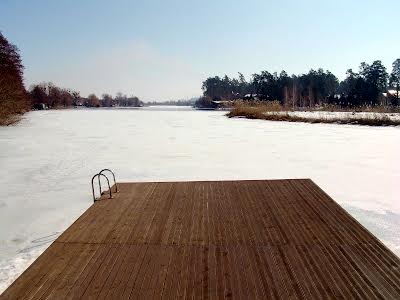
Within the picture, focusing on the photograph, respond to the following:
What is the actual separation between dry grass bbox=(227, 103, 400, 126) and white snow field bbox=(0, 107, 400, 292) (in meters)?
7.42

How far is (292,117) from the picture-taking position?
1085 inches

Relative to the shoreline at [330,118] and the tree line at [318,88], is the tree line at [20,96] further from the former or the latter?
the tree line at [318,88]

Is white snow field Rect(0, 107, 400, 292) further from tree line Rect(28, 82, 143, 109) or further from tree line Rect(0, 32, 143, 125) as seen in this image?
tree line Rect(28, 82, 143, 109)

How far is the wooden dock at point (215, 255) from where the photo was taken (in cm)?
278

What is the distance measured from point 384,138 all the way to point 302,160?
7.18 meters

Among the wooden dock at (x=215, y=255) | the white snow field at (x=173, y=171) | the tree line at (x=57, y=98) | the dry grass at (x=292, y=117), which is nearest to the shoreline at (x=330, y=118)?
the dry grass at (x=292, y=117)

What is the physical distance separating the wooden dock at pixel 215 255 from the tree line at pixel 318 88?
2255 centimetres

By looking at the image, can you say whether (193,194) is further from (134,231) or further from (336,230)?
(336,230)

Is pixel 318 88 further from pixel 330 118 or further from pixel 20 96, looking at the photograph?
pixel 20 96

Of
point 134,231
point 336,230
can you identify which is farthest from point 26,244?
point 336,230

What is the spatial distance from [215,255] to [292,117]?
25559 millimetres

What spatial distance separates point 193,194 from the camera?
5.75 metres

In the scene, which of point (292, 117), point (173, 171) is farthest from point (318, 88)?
point (173, 171)

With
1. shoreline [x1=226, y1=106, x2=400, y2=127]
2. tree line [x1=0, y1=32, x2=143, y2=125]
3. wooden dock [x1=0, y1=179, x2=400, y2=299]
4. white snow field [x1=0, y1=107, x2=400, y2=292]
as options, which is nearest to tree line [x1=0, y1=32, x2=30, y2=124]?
tree line [x1=0, y1=32, x2=143, y2=125]
